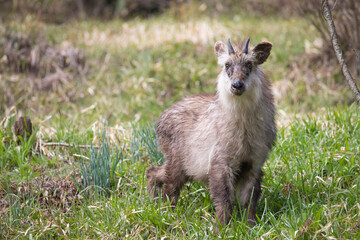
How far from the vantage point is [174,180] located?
4758 millimetres

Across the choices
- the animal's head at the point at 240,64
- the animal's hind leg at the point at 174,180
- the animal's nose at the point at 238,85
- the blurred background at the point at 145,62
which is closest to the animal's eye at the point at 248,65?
the animal's head at the point at 240,64

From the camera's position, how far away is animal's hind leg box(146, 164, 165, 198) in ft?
15.8

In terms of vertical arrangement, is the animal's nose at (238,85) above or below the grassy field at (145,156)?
above

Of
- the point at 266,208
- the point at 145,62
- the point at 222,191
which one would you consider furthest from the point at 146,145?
the point at 145,62

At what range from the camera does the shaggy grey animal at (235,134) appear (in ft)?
13.7

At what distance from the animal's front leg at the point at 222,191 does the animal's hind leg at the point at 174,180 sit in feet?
1.69

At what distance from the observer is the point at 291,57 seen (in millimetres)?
9492

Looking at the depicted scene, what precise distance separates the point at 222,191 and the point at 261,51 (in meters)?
1.31

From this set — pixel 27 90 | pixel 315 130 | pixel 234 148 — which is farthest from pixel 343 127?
pixel 27 90

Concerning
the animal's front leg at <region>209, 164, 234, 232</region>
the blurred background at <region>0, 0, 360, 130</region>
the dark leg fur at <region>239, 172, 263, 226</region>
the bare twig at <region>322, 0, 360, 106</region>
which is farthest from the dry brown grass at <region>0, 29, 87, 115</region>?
the bare twig at <region>322, 0, 360, 106</region>

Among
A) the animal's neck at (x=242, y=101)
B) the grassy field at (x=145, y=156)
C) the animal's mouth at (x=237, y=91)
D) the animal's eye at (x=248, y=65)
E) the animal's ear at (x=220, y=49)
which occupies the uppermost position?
the animal's ear at (x=220, y=49)

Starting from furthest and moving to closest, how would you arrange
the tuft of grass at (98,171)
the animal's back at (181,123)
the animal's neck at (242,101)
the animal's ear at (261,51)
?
the tuft of grass at (98,171)
the animal's back at (181,123)
the animal's ear at (261,51)
the animal's neck at (242,101)

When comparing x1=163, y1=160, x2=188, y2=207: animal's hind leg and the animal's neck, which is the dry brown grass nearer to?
x1=163, y1=160, x2=188, y2=207: animal's hind leg

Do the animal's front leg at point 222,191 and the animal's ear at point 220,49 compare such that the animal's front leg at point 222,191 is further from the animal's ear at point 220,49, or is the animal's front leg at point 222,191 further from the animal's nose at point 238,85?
the animal's ear at point 220,49
